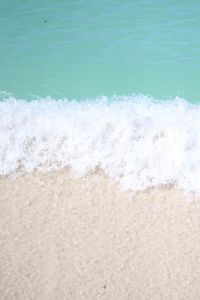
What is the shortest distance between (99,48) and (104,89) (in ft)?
2.79

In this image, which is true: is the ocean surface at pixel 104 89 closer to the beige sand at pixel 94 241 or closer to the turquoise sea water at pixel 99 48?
the turquoise sea water at pixel 99 48

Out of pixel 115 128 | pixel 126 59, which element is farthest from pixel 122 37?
pixel 115 128

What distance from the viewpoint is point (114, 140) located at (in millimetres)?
Answer: 3549

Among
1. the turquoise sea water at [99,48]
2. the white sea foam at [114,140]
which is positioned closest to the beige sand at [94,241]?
the white sea foam at [114,140]

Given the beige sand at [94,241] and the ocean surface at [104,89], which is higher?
the ocean surface at [104,89]

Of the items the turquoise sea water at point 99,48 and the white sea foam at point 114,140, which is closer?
the white sea foam at point 114,140

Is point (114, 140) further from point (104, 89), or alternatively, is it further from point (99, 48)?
point (99, 48)

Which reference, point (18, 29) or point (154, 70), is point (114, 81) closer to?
point (154, 70)

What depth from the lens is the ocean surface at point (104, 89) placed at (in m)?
3.45

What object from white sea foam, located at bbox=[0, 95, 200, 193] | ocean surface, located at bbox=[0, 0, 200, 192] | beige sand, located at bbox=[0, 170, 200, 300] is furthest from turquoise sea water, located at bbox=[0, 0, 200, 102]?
beige sand, located at bbox=[0, 170, 200, 300]

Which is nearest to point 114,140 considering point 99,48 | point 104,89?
point 104,89

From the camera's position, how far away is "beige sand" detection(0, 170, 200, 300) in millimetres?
2701

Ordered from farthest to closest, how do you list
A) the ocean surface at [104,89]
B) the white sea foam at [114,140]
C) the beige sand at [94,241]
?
1. the ocean surface at [104,89]
2. the white sea foam at [114,140]
3. the beige sand at [94,241]

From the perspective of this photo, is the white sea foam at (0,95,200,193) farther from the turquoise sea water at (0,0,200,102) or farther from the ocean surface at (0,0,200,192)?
the turquoise sea water at (0,0,200,102)
